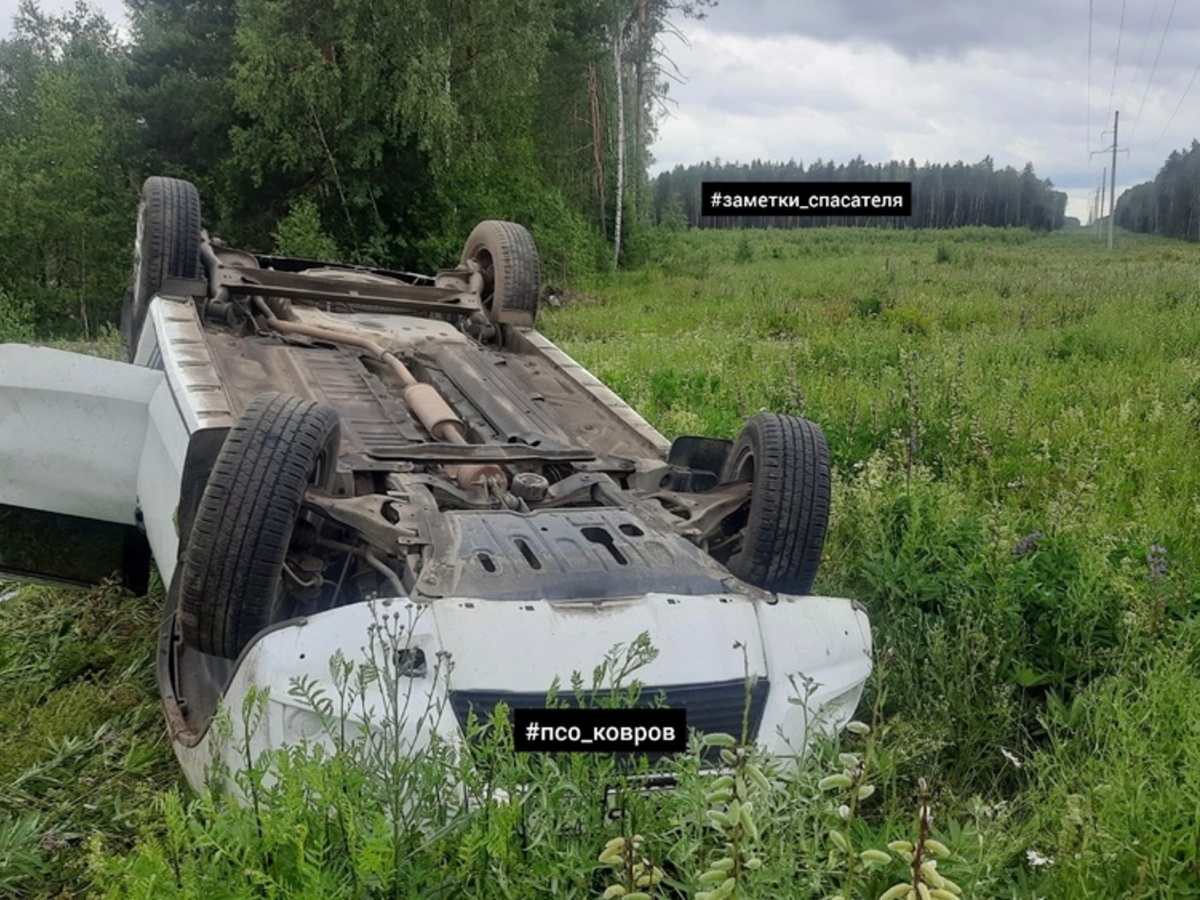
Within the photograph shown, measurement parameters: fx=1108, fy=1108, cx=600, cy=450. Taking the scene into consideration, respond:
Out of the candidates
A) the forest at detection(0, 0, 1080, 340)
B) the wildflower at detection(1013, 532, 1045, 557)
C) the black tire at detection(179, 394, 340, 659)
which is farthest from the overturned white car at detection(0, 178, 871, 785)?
the forest at detection(0, 0, 1080, 340)

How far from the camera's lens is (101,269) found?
21641 millimetres

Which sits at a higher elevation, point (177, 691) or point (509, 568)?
point (509, 568)

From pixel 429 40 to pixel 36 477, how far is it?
15569mm

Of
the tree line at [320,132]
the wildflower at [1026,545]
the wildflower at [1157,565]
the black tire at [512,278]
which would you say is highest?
the tree line at [320,132]

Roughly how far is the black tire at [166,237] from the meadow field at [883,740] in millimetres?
1636

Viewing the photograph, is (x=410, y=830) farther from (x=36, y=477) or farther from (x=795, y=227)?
(x=795, y=227)

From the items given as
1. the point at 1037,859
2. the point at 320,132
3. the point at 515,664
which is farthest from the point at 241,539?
the point at 320,132

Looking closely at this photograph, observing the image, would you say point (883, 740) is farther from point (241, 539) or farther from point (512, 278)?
point (512, 278)

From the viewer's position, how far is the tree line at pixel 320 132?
1753cm

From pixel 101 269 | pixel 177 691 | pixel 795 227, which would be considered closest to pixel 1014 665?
pixel 177 691

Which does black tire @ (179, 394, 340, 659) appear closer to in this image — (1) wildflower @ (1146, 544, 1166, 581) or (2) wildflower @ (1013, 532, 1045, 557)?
(2) wildflower @ (1013, 532, 1045, 557)

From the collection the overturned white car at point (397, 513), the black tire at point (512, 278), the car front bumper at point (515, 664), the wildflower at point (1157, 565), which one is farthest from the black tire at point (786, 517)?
the black tire at point (512, 278)

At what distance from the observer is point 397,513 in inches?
136

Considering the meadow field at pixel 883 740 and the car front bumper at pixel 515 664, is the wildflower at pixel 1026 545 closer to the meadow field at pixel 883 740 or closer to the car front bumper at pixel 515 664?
the meadow field at pixel 883 740
